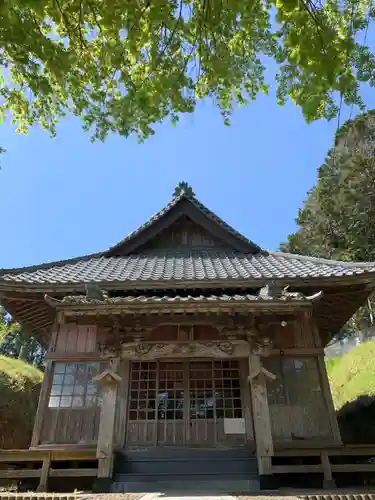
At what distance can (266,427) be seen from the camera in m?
7.58

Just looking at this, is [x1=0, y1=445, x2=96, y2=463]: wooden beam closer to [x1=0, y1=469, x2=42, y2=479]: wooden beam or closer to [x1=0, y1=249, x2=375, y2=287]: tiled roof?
[x1=0, y1=469, x2=42, y2=479]: wooden beam

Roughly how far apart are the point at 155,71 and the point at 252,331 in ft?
18.8

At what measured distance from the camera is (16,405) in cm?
1684

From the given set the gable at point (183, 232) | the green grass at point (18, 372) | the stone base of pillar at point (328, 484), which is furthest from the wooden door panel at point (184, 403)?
the green grass at point (18, 372)

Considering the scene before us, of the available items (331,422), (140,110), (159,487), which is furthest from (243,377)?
(140,110)

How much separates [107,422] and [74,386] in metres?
1.71

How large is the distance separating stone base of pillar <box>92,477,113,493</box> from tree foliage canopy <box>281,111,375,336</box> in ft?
72.4

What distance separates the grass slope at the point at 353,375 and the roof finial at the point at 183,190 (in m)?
10.8

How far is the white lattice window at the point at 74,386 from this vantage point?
8.87m

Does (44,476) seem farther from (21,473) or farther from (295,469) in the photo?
(295,469)

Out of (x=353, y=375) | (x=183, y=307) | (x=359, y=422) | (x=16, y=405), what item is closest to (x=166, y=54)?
(x=183, y=307)

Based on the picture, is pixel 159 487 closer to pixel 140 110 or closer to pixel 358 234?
pixel 140 110

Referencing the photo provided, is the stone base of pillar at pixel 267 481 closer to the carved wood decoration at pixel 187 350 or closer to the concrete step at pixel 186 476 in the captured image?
the concrete step at pixel 186 476

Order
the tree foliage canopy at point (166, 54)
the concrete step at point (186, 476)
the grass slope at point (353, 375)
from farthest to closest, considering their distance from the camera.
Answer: the grass slope at point (353, 375) → the concrete step at point (186, 476) → the tree foliage canopy at point (166, 54)
